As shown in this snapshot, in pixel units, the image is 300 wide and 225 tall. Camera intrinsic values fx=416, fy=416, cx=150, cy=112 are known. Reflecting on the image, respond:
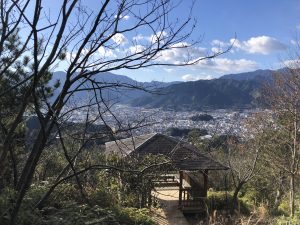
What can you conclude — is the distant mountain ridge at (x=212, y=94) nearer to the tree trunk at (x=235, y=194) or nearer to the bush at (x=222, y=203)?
the bush at (x=222, y=203)

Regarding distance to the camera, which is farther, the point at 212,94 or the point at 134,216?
the point at 212,94

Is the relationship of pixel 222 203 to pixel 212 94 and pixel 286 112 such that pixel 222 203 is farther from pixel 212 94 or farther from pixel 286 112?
pixel 212 94

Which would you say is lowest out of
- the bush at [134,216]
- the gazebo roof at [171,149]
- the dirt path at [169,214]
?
the dirt path at [169,214]

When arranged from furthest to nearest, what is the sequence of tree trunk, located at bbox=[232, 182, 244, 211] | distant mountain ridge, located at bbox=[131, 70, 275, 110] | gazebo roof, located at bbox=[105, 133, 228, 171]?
distant mountain ridge, located at bbox=[131, 70, 275, 110], gazebo roof, located at bbox=[105, 133, 228, 171], tree trunk, located at bbox=[232, 182, 244, 211]

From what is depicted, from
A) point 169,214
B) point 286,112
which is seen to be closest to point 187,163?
point 169,214

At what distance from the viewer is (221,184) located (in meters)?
22.4

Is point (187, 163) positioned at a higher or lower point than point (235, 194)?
higher

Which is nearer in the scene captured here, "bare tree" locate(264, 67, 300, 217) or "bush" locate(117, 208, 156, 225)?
"bush" locate(117, 208, 156, 225)

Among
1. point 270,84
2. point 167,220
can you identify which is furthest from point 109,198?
point 270,84

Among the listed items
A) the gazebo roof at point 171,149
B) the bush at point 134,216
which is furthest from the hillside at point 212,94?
the bush at point 134,216

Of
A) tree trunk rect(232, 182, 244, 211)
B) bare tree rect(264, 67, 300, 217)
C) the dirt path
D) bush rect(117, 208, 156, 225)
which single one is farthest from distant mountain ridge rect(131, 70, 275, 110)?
bush rect(117, 208, 156, 225)

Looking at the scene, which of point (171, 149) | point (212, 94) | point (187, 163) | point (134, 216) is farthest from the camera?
point (212, 94)

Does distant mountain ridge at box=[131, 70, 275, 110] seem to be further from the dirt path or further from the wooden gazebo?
the dirt path

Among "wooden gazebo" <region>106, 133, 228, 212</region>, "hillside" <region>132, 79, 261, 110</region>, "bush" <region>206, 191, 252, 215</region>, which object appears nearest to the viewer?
"wooden gazebo" <region>106, 133, 228, 212</region>
